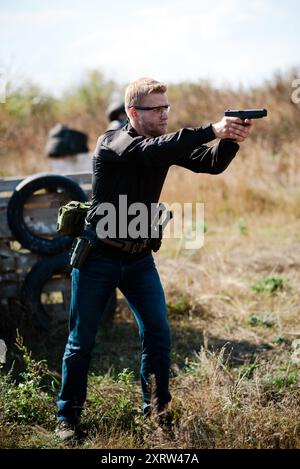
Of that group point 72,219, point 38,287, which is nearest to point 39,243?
point 38,287

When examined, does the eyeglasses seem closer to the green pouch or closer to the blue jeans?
the green pouch

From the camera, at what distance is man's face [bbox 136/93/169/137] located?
363 centimetres

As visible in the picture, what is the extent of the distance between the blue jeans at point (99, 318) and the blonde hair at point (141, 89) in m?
0.94

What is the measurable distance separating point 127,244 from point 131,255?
100mm

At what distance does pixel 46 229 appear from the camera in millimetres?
6227

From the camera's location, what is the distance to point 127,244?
375 cm

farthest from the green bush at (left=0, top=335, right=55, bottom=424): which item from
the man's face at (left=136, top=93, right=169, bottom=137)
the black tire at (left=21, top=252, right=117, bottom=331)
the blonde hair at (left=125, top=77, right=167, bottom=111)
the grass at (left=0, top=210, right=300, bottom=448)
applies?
the black tire at (left=21, top=252, right=117, bottom=331)

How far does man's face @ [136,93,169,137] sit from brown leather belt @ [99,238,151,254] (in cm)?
64

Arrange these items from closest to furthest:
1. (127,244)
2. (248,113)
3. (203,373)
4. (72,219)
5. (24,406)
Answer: (248,113) < (127,244) < (72,219) < (24,406) < (203,373)

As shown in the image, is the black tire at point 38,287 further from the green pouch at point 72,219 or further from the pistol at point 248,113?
the pistol at point 248,113

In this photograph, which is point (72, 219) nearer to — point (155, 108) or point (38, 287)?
point (155, 108)

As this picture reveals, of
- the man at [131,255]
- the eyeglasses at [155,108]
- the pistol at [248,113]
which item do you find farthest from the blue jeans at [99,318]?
the pistol at [248,113]

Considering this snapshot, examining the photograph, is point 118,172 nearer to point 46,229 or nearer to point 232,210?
point 46,229
